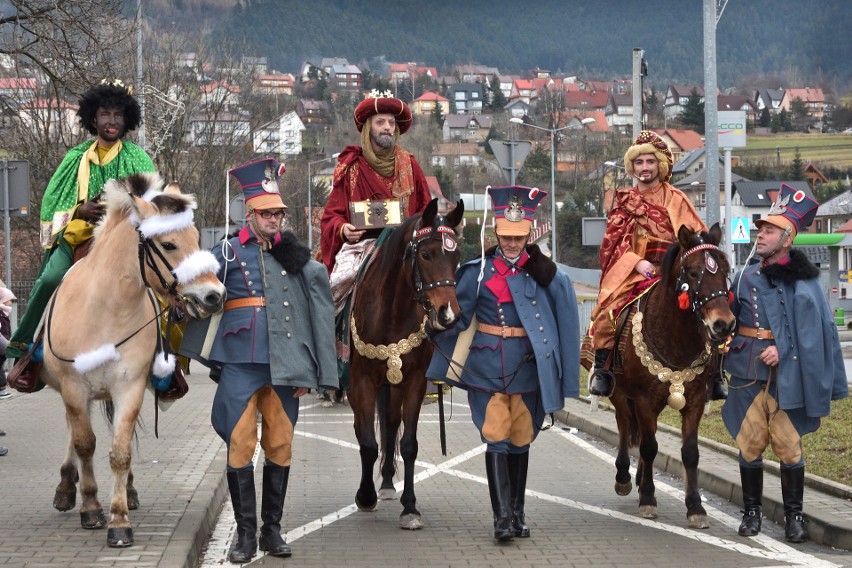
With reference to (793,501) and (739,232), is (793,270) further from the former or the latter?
(739,232)

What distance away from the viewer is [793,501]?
29.1 ft

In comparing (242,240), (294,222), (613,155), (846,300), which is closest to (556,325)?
(242,240)

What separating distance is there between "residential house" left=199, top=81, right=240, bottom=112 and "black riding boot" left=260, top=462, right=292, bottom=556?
1698 inches

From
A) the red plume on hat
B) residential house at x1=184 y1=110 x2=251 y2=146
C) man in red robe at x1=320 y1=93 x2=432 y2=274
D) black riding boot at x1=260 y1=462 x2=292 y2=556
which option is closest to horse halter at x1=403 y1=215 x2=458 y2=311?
black riding boot at x1=260 y1=462 x2=292 y2=556

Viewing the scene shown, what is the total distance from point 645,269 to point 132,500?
4.35 metres

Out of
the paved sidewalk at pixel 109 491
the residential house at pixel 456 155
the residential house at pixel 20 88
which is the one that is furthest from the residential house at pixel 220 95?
the residential house at pixel 456 155

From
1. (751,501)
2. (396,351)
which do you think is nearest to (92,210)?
(396,351)

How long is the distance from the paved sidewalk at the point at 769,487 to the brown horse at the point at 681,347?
0.80m

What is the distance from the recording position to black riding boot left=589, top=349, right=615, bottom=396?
1006 cm

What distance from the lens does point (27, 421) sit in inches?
650

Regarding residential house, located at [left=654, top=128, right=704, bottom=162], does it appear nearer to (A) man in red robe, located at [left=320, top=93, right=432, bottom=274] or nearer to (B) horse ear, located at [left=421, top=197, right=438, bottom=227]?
(A) man in red robe, located at [left=320, top=93, right=432, bottom=274]

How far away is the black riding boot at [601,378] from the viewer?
10062mm

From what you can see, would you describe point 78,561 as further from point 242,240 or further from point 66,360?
point 242,240

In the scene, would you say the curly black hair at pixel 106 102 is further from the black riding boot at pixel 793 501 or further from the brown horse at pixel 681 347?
the black riding boot at pixel 793 501
